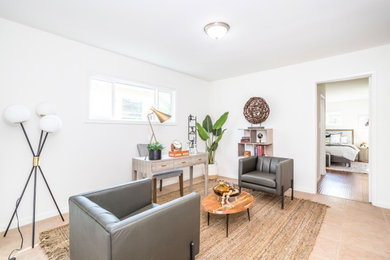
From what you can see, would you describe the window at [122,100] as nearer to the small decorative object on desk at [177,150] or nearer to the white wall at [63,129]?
the white wall at [63,129]

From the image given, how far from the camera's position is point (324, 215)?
275 centimetres

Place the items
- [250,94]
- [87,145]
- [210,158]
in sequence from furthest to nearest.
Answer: [210,158]
[250,94]
[87,145]

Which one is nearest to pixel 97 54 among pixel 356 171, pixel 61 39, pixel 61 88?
pixel 61 39

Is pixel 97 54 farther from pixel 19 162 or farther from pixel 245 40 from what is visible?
pixel 245 40

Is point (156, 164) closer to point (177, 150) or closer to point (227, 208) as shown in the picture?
point (177, 150)

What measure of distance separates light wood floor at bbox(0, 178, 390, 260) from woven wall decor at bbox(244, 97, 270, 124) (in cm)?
197

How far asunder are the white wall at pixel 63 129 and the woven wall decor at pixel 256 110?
230cm

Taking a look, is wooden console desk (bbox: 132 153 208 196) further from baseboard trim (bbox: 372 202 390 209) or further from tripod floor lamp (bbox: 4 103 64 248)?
baseboard trim (bbox: 372 202 390 209)

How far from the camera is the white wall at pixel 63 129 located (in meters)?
2.35

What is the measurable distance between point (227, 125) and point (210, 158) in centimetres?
95

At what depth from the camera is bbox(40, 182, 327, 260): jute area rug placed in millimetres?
1914

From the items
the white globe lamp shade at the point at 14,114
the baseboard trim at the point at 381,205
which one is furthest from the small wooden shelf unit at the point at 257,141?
the white globe lamp shade at the point at 14,114

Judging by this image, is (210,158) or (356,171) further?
(356,171)

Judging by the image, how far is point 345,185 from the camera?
411 cm
